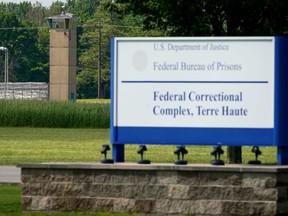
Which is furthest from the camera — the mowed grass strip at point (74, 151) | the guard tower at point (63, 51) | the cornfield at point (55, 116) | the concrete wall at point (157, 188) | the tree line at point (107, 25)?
the guard tower at point (63, 51)

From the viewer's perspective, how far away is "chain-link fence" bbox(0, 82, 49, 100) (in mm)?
90688

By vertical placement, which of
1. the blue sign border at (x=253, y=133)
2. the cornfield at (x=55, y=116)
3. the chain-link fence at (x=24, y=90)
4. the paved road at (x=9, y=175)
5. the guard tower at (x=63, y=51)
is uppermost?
the guard tower at (x=63, y=51)

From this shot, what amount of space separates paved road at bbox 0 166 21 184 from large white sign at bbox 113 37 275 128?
636cm

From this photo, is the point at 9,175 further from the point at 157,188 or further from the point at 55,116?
the point at 55,116

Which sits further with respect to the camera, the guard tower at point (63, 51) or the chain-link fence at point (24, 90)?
the chain-link fence at point (24, 90)

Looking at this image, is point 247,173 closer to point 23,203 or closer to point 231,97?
point 231,97

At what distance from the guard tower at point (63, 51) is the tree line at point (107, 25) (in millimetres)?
3551

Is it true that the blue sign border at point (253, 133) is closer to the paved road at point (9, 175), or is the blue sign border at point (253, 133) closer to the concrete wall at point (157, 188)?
the concrete wall at point (157, 188)

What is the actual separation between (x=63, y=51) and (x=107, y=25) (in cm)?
4986

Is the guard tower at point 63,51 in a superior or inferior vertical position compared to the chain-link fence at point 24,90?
superior

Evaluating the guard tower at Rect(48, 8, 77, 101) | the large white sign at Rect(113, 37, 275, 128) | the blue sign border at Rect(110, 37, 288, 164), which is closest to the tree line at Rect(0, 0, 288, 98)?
the guard tower at Rect(48, 8, 77, 101)

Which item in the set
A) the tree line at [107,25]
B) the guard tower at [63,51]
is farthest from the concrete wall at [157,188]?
the guard tower at [63,51]

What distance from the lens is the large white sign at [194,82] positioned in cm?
1602

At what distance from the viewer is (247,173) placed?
15.3 meters
